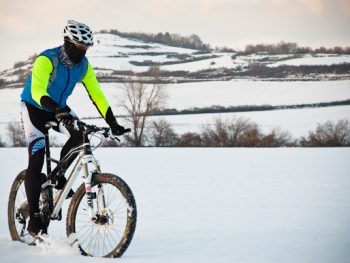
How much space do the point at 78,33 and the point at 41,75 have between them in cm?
52

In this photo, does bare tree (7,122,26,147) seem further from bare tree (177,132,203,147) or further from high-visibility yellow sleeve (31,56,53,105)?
high-visibility yellow sleeve (31,56,53,105)

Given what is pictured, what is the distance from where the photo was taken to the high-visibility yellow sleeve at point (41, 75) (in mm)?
4398

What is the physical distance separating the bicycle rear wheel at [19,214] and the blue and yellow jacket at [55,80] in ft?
3.28

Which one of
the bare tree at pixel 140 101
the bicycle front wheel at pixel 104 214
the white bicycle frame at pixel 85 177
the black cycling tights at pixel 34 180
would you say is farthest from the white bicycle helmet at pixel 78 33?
the bare tree at pixel 140 101

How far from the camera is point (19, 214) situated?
514cm

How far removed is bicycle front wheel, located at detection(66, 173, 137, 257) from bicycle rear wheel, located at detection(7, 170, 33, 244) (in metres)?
0.84

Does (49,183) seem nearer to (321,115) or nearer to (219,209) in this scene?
(219,209)

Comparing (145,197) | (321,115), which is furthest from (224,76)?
(145,197)

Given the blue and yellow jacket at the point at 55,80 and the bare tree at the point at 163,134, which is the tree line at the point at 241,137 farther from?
the blue and yellow jacket at the point at 55,80

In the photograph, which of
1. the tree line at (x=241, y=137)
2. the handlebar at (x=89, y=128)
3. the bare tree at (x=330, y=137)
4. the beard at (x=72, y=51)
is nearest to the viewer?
the handlebar at (x=89, y=128)

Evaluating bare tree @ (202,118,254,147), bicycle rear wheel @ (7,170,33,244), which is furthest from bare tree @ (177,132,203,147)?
bicycle rear wheel @ (7,170,33,244)

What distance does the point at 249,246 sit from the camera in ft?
16.1

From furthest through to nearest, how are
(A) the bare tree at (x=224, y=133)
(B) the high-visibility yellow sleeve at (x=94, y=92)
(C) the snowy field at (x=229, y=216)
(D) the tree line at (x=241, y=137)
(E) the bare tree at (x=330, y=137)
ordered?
(A) the bare tree at (x=224, y=133) → (D) the tree line at (x=241, y=137) → (E) the bare tree at (x=330, y=137) → (B) the high-visibility yellow sleeve at (x=94, y=92) → (C) the snowy field at (x=229, y=216)

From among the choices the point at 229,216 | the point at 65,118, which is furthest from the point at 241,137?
the point at 65,118
